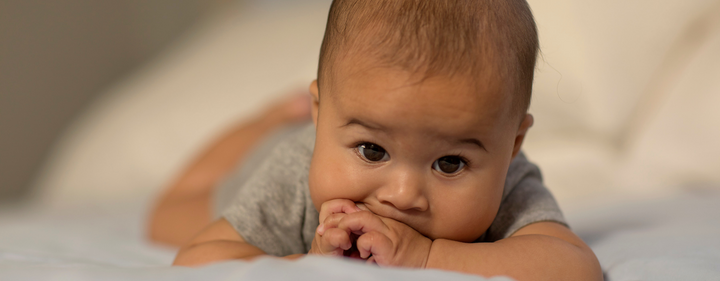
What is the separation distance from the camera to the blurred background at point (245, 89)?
1544mm

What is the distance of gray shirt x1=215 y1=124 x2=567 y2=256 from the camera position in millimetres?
864

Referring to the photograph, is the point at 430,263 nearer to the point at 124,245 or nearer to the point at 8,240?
the point at 124,245

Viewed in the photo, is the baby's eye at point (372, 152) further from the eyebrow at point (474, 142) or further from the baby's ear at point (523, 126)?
the baby's ear at point (523, 126)

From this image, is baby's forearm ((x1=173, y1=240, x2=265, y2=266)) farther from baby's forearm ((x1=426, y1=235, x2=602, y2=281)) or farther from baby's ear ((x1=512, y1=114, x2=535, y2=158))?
baby's ear ((x1=512, y1=114, x2=535, y2=158))

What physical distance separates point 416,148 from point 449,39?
13 cm

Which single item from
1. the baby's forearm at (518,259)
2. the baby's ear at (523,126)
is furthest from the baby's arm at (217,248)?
the baby's ear at (523,126)

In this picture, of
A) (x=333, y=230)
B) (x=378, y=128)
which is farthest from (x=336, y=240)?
(x=378, y=128)

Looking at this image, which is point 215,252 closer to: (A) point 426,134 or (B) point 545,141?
(A) point 426,134

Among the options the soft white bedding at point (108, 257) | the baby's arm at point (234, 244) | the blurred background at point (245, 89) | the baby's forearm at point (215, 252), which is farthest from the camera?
the blurred background at point (245, 89)

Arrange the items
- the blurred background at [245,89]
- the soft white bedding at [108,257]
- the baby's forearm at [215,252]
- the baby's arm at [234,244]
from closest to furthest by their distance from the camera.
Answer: the soft white bedding at [108,257] < the baby's arm at [234,244] < the baby's forearm at [215,252] < the blurred background at [245,89]

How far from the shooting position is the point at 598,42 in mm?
1625

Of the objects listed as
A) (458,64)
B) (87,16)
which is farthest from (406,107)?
(87,16)

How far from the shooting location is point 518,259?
69 cm

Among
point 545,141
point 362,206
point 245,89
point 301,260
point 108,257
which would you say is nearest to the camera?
point 301,260
